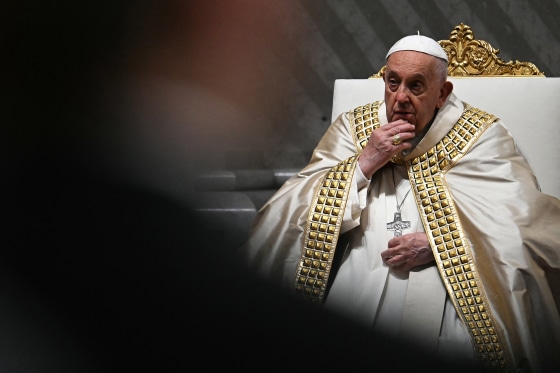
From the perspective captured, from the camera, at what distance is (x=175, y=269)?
17.5 inches

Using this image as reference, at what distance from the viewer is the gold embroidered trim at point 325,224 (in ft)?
6.17

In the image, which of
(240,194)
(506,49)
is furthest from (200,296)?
(506,49)

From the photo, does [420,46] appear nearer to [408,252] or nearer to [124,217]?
[408,252]

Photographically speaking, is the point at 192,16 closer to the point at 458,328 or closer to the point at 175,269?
the point at 175,269

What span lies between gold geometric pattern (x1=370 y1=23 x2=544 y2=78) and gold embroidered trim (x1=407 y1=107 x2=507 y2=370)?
0.76m

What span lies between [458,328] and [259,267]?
1354mm

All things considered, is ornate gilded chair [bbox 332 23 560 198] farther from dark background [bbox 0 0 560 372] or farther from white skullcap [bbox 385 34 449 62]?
dark background [bbox 0 0 560 372]

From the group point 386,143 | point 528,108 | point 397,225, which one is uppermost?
point 528,108

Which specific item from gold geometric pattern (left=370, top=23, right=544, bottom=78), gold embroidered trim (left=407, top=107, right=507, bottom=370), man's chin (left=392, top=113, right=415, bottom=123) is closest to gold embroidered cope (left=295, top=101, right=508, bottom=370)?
gold embroidered trim (left=407, top=107, right=507, bottom=370)

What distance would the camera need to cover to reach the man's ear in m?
2.02

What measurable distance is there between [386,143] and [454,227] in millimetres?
275

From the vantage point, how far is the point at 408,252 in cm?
183

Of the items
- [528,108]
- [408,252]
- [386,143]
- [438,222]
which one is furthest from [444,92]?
[528,108]

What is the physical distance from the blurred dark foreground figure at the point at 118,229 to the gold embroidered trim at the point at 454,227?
1121 mm
